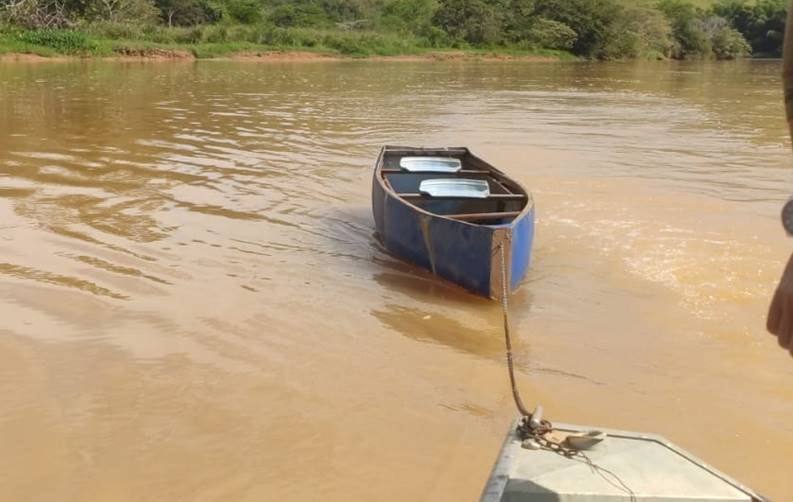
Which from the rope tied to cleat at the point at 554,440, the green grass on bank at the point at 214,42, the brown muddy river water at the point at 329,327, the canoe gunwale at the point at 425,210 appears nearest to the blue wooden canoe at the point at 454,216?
the canoe gunwale at the point at 425,210

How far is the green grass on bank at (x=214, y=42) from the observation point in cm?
3381

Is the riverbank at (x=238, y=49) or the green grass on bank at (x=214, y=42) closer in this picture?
the riverbank at (x=238, y=49)

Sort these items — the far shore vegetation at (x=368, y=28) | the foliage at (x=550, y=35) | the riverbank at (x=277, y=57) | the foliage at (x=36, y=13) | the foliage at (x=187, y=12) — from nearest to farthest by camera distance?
the riverbank at (x=277, y=57)
the foliage at (x=36, y=13)
the far shore vegetation at (x=368, y=28)
the foliage at (x=187, y=12)
the foliage at (x=550, y=35)

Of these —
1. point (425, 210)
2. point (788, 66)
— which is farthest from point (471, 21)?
point (788, 66)

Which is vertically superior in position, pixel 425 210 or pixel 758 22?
pixel 758 22

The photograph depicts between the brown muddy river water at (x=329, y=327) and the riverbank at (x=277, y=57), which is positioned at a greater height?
the brown muddy river water at (x=329, y=327)

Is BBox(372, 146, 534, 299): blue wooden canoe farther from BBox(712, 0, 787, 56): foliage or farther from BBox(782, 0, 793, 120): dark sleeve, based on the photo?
BBox(712, 0, 787, 56): foliage

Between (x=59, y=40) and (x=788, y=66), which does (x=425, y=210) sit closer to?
(x=788, y=66)

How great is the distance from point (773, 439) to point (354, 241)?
14.3 feet

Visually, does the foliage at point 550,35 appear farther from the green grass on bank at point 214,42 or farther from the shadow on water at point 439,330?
the shadow on water at point 439,330

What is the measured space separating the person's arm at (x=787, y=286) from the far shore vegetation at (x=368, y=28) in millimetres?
34740

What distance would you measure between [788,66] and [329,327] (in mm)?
4268

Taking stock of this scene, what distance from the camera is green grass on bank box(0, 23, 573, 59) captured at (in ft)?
111

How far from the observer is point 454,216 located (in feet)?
21.1
